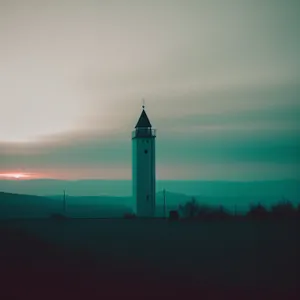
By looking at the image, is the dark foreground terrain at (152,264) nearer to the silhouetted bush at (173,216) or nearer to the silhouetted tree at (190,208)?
the silhouetted bush at (173,216)

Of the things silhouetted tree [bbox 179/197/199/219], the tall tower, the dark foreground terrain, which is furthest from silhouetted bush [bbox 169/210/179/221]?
the dark foreground terrain

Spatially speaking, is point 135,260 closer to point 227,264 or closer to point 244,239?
point 227,264

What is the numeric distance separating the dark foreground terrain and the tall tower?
16684 millimetres

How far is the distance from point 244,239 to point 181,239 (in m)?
2.41

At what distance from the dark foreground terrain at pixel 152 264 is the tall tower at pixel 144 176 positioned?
1668 centimetres

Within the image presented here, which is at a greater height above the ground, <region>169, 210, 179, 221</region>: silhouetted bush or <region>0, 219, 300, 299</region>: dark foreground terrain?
<region>169, 210, 179, 221</region>: silhouetted bush

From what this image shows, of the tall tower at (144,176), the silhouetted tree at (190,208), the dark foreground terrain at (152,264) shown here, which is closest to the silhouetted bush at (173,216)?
the tall tower at (144,176)

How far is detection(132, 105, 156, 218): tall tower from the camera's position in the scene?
46.6m

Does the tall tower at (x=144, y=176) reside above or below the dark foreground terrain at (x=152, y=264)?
above

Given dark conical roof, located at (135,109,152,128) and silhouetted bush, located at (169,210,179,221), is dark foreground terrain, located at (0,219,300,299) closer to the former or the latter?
silhouetted bush, located at (169,210,179,221)

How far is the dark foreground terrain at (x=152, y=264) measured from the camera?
15.2 meters

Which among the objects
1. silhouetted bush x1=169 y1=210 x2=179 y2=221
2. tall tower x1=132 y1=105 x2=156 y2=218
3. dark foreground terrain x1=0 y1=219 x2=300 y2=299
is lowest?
dark foreground terrain x1=0 y1=219 x2=300 y2=299

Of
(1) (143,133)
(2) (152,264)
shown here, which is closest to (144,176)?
(1) (143,133)

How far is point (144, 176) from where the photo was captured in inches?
1837
